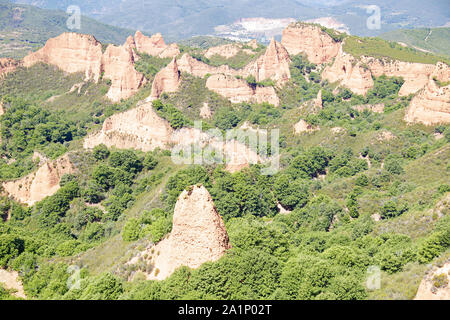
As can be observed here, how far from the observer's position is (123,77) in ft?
268

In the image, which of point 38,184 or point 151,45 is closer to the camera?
point 38,184

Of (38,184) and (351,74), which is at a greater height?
(351,74)

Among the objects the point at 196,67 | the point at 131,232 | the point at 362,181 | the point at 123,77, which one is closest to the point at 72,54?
the point at 123,77

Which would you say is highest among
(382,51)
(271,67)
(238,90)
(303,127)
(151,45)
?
(382,51)

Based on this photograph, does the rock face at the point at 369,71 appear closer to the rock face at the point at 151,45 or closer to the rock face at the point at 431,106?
the rock face at the point at 431,106

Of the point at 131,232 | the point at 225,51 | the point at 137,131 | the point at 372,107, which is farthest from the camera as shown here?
the point at 225,51

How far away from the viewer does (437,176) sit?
44.3 meters

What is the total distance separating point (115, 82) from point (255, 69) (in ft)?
102

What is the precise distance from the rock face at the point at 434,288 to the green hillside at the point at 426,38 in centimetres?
15644

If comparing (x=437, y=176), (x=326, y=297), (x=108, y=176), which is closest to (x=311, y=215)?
(x=437, y=176)

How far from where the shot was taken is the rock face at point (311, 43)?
102 metres

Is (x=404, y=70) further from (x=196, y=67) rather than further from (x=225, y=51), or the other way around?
(x=225, y=51)

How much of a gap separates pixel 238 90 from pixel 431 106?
36495 millimetres
